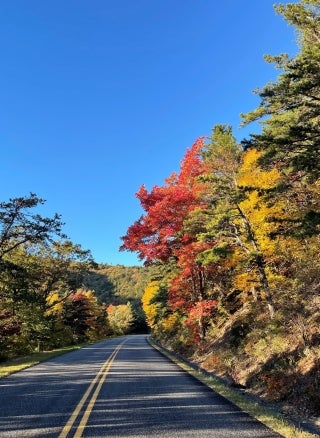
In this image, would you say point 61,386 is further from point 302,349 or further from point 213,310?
point 213,310

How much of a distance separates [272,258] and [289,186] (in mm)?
6334

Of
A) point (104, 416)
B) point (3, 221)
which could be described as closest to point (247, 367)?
point (104, 416)

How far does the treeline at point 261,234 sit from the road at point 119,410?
2.13m

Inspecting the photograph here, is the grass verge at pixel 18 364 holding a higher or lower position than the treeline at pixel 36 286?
lower

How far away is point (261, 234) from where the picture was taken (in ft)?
60.4

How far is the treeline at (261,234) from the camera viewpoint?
464 inches

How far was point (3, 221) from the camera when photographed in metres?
25.1

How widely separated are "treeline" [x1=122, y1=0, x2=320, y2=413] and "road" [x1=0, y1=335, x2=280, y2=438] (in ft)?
6.98

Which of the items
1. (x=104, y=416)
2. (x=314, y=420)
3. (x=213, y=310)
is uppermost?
(x=213, y=310)

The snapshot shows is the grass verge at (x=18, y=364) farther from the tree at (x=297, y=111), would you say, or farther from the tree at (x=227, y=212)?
the tree at (x=297, y=111)

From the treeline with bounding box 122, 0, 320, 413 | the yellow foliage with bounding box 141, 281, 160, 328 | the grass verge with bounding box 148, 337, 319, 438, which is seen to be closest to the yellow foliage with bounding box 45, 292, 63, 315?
the yellow foliage with bounding box 141, 281, 160, 328

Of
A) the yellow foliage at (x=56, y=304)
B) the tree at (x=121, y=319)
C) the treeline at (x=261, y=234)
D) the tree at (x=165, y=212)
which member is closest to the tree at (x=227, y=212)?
the treeline at (x=261, y=234)

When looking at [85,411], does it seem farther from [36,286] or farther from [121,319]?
[121,319]

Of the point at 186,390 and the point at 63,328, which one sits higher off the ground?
the point at 63,328
